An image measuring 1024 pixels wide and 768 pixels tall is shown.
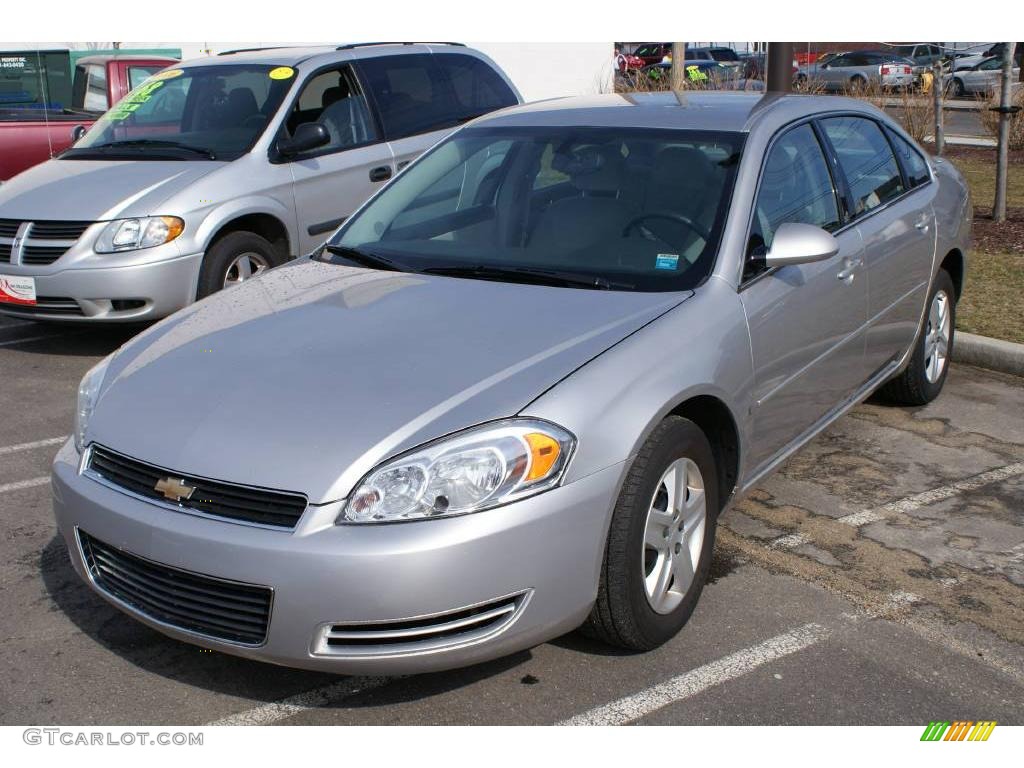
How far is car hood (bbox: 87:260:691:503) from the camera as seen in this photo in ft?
10.2

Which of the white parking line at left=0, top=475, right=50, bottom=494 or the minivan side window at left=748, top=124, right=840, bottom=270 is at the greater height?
the minivan side window at left=748, top=124, right=840, bottom=270

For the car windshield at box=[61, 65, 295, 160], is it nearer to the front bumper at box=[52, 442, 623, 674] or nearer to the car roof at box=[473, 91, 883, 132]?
the car roof at box=[473, 91, 883, 132]

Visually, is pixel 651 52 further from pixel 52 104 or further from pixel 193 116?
pixel 193 116

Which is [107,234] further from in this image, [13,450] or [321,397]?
[321,397]

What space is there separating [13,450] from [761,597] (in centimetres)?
360

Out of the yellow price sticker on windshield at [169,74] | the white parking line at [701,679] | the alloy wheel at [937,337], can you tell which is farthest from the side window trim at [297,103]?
the white parking line at [701,679]

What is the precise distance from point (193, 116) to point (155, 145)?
411 mm

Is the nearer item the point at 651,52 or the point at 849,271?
the point at 849,271

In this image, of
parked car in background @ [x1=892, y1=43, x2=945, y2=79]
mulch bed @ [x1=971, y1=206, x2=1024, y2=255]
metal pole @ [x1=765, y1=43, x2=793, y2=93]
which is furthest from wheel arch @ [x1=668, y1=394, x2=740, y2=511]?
parked car in background @ [x1=892, y1=43, x2=945, y2=79]

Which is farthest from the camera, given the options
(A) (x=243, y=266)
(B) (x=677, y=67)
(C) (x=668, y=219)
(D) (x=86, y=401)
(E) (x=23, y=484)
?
(B) (x=677, y=67)

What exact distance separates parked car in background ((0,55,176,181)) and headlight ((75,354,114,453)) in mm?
7795

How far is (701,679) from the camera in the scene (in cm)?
347

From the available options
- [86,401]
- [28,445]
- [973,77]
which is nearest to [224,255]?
[28,445]
